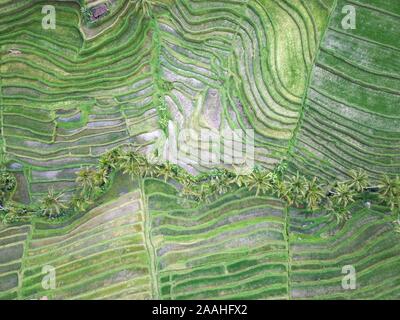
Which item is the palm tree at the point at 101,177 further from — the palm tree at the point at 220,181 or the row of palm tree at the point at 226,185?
the palm tree at the point at 220,181

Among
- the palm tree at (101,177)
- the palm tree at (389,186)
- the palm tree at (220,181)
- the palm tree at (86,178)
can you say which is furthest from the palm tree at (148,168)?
the palm tree at (389,186)

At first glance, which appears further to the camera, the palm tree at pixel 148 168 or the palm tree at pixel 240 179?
the palm tree at pixel 148 168

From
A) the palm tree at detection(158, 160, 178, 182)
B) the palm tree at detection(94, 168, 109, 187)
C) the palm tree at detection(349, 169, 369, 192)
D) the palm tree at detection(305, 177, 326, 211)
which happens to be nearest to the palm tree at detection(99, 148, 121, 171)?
the palm tree at detection(94, 168, 109, 187)

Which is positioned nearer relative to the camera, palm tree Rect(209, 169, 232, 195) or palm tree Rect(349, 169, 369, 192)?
palm tree Rect(349, 169, 369, 192)

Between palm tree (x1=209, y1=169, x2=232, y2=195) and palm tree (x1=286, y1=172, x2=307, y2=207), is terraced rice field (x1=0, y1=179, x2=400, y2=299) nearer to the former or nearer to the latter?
palm tree (x1=209, y1=169, x2=232, y2=195)

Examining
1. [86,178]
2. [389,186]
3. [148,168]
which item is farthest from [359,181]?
[86,178]

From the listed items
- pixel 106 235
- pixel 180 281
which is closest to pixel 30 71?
pixel 106 235
